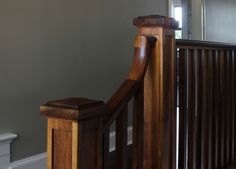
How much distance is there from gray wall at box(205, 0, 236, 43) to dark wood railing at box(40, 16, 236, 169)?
285cm

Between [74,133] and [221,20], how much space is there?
4972 mm

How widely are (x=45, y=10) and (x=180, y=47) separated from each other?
134 centimetres

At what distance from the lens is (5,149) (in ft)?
8.36

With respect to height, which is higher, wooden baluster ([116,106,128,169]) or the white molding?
wooden baluster ([116,106,128,169])

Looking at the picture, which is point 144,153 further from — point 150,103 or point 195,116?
point 195,116

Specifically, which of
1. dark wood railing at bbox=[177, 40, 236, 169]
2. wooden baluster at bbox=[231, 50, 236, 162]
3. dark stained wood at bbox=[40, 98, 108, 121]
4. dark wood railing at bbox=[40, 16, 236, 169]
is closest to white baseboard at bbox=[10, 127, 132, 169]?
dark wood railing at bbox=[40, 16, 236, 169]

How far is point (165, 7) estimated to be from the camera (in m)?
4.31

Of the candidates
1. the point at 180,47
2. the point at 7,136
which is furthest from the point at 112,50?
the point at 180,47

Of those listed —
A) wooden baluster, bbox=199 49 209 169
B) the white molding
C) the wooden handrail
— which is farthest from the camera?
the white molding

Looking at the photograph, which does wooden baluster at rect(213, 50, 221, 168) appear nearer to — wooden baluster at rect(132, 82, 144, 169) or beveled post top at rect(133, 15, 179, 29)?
beveled post top at rect(133, 15, 179, 29)

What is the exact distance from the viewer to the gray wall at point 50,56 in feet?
8.40

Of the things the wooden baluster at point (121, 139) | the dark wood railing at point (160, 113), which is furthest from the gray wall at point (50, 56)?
the wooden baluster at point (121, 139)

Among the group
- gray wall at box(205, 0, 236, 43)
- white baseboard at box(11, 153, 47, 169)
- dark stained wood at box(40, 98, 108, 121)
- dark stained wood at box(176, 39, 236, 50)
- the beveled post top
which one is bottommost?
white baseboard at box(11, 153, 47, 169)

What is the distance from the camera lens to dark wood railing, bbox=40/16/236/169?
1.18 m
